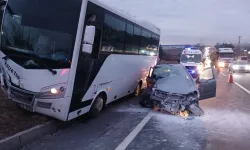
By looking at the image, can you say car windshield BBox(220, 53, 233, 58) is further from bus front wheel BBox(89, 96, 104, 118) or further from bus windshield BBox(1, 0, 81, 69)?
bus windshield BBox(1, 0, 81, 69)

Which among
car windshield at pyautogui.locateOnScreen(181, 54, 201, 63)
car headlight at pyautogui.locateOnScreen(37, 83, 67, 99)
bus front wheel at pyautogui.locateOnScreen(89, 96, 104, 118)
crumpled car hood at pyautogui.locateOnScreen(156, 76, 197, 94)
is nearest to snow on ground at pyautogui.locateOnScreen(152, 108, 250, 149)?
crumpled car hood at pyautogui.locateOnScreen(156, 76, 197, 94)

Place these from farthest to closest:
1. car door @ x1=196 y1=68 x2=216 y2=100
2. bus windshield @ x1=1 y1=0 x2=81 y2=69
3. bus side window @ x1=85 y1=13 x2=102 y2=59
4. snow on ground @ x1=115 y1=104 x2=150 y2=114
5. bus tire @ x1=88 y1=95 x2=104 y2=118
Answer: car door @ x1=196 y1=68 x2=216 y2=100 < snow on ground @ x1=115 y1=104 x2=150 y2=114 < bus tire @ x1=88 y1=95 x2=104 y2=118 < bus side window @ x1=85 y1=13 x2=102 y2=59 < bus windshield @ x1=1 y1=0 x2=81 y2=69

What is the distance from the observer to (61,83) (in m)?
6.74

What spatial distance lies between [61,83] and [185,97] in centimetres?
447

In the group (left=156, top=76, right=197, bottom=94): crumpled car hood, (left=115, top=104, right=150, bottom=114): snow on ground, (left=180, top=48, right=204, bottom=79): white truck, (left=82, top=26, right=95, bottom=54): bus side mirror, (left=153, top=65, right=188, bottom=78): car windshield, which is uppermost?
(left=180, top=48, right=204, bottom=79): white truck

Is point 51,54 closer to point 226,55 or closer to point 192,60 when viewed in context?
point 192,60

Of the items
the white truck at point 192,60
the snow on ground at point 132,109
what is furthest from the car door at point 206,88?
the white truck at point 192,60

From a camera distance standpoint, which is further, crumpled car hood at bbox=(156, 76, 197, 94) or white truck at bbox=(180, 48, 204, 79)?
white truck at bbox=(180, 48, 204, 79)

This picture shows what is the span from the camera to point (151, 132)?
7402 millimetres

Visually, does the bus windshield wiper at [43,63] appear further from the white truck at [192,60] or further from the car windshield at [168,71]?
the white truck at [192,60]

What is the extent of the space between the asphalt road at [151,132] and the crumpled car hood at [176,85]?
35.1 inches

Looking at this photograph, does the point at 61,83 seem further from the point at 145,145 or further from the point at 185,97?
the point at 185,97

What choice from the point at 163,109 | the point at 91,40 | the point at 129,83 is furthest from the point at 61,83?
the point at 129,83

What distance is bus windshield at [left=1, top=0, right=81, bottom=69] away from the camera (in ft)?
22.4
